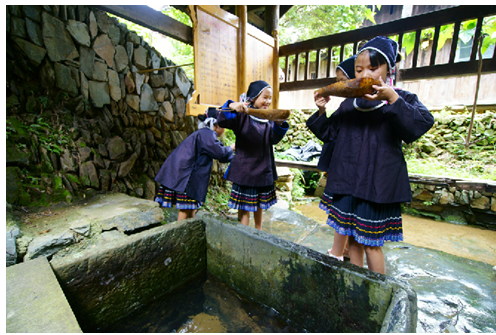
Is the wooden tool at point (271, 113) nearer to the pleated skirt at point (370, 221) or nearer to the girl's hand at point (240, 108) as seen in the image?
the girl's hand at point (240, 108)

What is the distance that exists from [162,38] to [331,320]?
12.0 metres

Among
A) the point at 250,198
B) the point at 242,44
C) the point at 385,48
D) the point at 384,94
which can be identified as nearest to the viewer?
the point at 384,94

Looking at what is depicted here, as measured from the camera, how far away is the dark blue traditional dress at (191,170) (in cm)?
267

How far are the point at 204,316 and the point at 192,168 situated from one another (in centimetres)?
157

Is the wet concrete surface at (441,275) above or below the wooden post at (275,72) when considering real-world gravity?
below

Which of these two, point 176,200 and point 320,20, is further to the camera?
point 320,20

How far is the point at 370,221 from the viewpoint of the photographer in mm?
1513

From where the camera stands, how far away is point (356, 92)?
1404 millimetres

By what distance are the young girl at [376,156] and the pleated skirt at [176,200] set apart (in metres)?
1.66

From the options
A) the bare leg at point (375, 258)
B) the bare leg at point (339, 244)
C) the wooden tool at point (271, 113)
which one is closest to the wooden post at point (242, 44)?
the wooden tool at point (271, 113)

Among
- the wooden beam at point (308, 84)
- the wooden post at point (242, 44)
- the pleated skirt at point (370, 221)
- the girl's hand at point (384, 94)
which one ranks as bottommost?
the pleated skirt at point (370, 221)

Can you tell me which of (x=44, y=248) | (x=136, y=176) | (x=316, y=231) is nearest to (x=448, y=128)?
(x=316, y=231)

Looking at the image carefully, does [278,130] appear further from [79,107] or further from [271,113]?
[79,107]

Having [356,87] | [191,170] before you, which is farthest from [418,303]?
[191,170]
